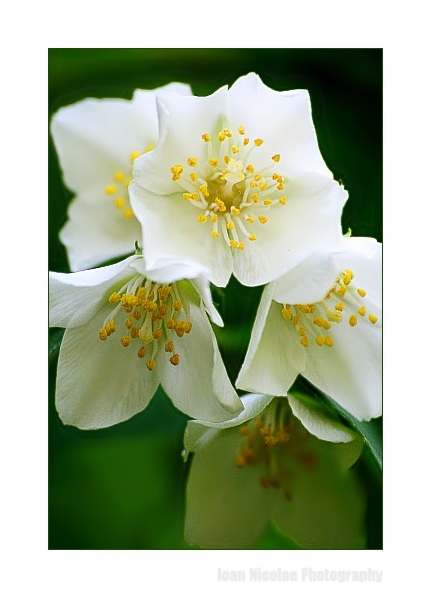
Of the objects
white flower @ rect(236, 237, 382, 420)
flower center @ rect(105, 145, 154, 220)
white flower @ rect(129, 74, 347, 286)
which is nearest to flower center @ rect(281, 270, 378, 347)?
white flower @ rect(236, 237, 382, 420)

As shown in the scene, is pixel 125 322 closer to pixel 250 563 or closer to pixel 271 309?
pixel 271 309

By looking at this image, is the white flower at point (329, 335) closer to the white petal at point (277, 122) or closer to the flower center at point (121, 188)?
the white petal at point (277, 122)

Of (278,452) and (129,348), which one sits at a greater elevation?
(129,348)

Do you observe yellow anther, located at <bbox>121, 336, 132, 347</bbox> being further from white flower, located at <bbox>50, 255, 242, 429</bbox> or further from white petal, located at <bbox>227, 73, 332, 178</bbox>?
white petal, located at <bbox>227, 73, 332, 178</bbox>

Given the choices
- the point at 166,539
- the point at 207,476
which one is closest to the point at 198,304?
the point at 207,476

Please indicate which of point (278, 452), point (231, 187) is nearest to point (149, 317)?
point (231, 187)

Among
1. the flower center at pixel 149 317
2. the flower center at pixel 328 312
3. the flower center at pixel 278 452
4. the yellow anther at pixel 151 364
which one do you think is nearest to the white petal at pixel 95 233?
the flower center at pixel 149 317

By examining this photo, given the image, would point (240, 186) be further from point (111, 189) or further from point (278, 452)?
point (278, 452)
